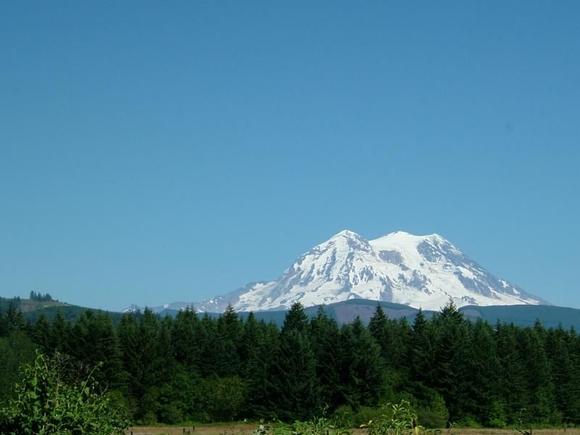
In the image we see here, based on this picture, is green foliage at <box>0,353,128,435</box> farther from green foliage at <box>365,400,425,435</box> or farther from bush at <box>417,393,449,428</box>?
bush at <box>417,393,449,428</box>

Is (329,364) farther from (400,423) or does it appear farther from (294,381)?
(400,423)

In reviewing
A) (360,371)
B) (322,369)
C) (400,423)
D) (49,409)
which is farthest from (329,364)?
(49,409)

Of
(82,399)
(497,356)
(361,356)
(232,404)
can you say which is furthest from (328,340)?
(82,399)

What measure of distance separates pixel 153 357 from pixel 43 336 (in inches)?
908

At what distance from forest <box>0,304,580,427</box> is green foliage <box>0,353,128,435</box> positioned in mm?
85421

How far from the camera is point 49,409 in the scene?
13430 mm

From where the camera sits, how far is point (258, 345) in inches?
5138

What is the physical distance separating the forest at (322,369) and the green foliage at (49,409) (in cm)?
8542

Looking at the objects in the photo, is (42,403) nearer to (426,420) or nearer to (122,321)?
(426,420)

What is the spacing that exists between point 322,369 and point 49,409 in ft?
331

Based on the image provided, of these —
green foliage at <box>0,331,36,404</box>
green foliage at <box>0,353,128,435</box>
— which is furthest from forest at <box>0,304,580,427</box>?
green foliage at <box>0,353,128,435</box>

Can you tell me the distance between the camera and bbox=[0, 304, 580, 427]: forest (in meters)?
108

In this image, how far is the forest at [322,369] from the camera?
A: 10819 cm

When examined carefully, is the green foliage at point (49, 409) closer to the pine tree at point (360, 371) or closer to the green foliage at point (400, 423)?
the green foliage at point (400, 423)
